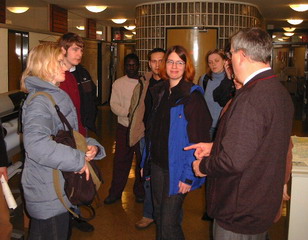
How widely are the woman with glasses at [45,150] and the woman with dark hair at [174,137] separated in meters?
0.60

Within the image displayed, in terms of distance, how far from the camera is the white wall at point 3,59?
6.82 m

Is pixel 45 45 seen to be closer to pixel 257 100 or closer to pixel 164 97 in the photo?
pixel 164 97

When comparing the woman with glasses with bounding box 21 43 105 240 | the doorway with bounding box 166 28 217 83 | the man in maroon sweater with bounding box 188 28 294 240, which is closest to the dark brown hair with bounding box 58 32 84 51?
the woman with glasses with bounding box 21 43 105 240

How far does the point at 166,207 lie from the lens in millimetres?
2508

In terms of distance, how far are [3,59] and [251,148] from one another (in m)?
6.35

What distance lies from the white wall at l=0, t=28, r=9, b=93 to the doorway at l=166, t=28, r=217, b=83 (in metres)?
3.56

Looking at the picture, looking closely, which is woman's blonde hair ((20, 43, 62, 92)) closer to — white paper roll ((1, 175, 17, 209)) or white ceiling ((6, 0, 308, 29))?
white paper roll ((1, 175, 17, 209))

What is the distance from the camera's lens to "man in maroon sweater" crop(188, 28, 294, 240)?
1606 millimetres

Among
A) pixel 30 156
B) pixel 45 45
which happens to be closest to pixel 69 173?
pixel 30 156

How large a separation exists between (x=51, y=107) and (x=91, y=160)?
41 centimetres

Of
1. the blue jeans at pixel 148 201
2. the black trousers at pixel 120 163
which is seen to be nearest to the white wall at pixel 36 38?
the black trousers at pixel 120 163

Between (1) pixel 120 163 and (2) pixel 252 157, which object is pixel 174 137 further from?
(1) pixel 120 163

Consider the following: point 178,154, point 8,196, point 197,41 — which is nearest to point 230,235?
point 178,154

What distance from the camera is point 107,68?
1391cm
